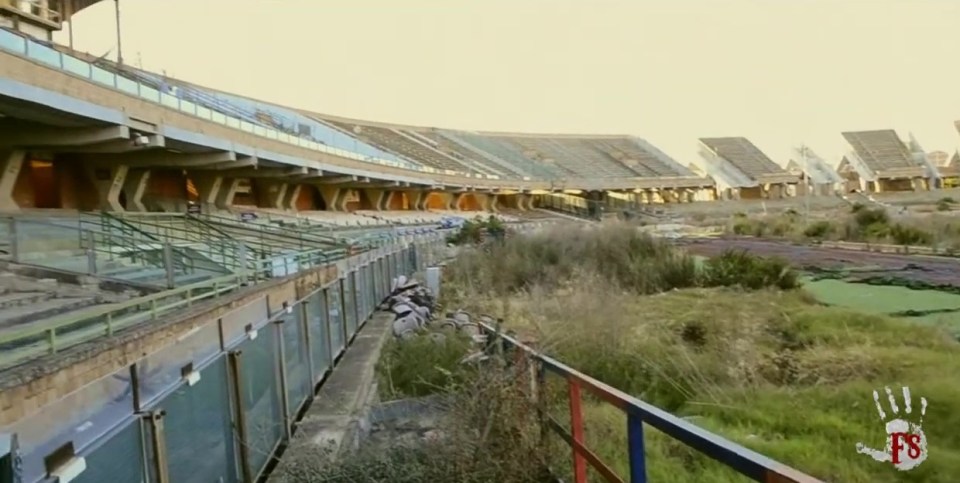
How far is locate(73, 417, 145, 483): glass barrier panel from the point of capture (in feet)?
9.35

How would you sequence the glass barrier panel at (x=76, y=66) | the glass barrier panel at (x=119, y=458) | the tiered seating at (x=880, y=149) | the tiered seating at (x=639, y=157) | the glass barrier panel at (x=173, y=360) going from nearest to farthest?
the glass barrier panel at (x=119, y=458)
the glass barrier panel at (x=173, y=360)
the glass barrier panel at (x=76, y=66)
the tiered seating at (x=880, y=149)
the tiered seating at (x=639, y=157)

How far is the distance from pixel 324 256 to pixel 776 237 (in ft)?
112

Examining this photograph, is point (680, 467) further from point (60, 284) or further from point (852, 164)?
point (852, 164)

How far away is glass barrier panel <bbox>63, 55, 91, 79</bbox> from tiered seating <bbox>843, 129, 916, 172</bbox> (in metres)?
99.4

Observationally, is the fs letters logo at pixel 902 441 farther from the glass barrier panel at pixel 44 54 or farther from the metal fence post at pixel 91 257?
the glass barrier panel at pixel 44 54

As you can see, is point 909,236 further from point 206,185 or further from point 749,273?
point 206,185

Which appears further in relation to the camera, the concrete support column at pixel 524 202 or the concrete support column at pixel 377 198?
the concrete support column at pixel 524 202

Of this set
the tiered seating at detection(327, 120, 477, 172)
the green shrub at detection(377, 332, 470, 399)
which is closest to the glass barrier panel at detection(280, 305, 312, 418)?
the green shrub at detection(377, 332, 470, 399)

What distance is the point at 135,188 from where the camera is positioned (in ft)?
95.3

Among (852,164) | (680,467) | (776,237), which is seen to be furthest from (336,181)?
(852,164)

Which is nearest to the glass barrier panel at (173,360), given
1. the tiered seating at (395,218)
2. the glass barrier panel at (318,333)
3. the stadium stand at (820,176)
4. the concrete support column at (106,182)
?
the glass barrier panel at (318,333)

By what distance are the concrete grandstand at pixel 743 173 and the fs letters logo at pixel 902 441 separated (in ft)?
316

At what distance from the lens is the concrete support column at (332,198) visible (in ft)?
172

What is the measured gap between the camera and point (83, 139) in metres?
21.1
